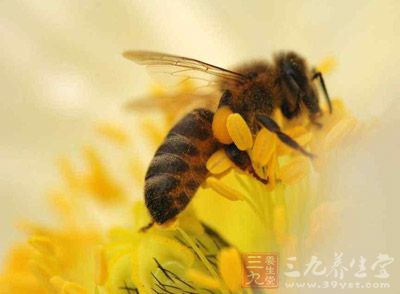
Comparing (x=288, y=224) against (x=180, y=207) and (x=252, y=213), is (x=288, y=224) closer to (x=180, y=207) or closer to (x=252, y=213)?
(x=252, y=213)

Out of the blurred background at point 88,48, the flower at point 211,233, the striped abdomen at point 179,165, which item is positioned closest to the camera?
the striped abdomen at point 179,165

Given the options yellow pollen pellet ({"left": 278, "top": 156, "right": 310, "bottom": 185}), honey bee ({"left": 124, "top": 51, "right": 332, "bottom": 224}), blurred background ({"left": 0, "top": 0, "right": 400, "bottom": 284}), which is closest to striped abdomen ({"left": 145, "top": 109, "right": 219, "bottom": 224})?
honey bee ({"left": 124, "top": 51, "right": 332, "bottom": 224})

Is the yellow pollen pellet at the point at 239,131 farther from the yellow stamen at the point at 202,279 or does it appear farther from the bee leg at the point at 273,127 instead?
the yellow stamen at the point at 202,279

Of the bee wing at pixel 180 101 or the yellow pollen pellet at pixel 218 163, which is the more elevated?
the bee wing at pixel 180 101

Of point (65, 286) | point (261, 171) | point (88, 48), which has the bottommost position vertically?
point (65, 286)

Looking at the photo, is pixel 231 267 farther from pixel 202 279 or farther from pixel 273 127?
pixel 273 127

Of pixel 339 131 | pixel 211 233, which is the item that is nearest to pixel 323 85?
pixel 339 131

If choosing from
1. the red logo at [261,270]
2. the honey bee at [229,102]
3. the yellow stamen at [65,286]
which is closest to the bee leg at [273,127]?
the honey bee at [229,102]

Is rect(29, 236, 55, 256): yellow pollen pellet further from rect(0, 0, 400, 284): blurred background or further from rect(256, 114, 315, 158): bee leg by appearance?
rect(256, 114, 315, 158): bee leg
